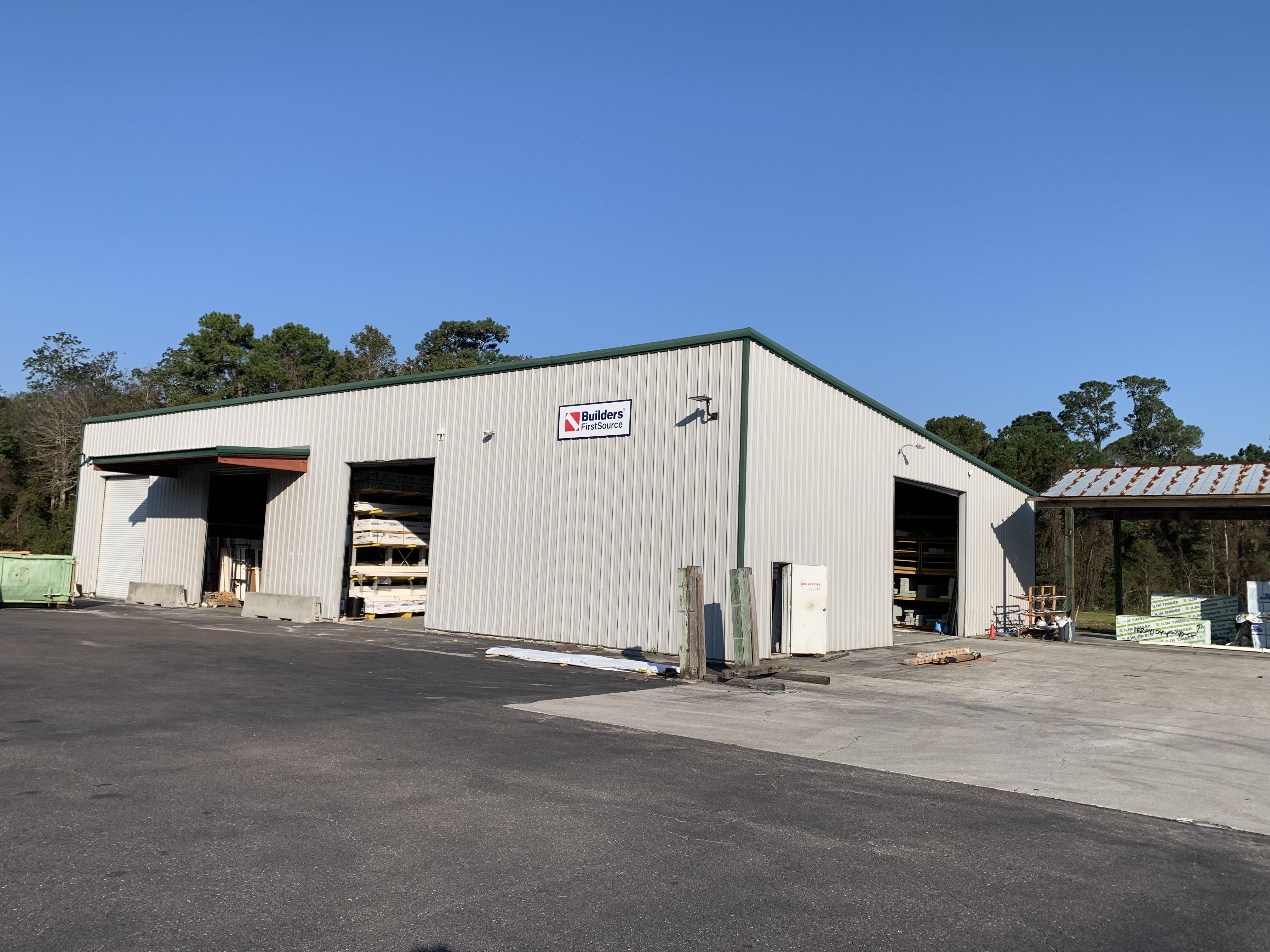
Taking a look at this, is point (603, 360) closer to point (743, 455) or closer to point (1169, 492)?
point (743, 455)

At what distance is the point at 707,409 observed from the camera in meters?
18.2

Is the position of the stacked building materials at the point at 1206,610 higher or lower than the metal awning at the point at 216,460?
lower

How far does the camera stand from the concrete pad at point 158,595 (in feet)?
91.6

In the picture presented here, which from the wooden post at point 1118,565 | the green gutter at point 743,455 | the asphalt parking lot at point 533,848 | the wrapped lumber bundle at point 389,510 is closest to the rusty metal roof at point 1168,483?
the wooden post at point 1118,565

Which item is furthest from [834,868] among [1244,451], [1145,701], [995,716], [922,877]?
[1244,451]

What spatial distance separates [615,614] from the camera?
1892 cm

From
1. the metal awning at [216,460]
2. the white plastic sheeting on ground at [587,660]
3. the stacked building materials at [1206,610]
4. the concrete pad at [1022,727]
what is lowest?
the concrete pad at [1022,727]

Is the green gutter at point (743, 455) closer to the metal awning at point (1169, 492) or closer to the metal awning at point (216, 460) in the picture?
the metal awning at point (216, 460)

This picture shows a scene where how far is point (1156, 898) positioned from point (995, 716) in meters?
7.62

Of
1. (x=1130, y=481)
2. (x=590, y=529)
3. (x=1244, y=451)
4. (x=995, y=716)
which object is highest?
(x=1244, y=451)

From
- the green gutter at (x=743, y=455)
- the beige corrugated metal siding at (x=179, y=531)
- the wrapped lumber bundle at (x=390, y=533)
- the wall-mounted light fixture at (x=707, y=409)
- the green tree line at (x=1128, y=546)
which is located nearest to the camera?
the green gutter at (x=743, y=455)

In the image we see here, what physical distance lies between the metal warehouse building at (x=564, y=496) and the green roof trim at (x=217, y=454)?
0.31 feet

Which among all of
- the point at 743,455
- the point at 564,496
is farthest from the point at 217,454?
the point at 743,455

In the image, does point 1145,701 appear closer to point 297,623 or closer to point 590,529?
point 590,529
